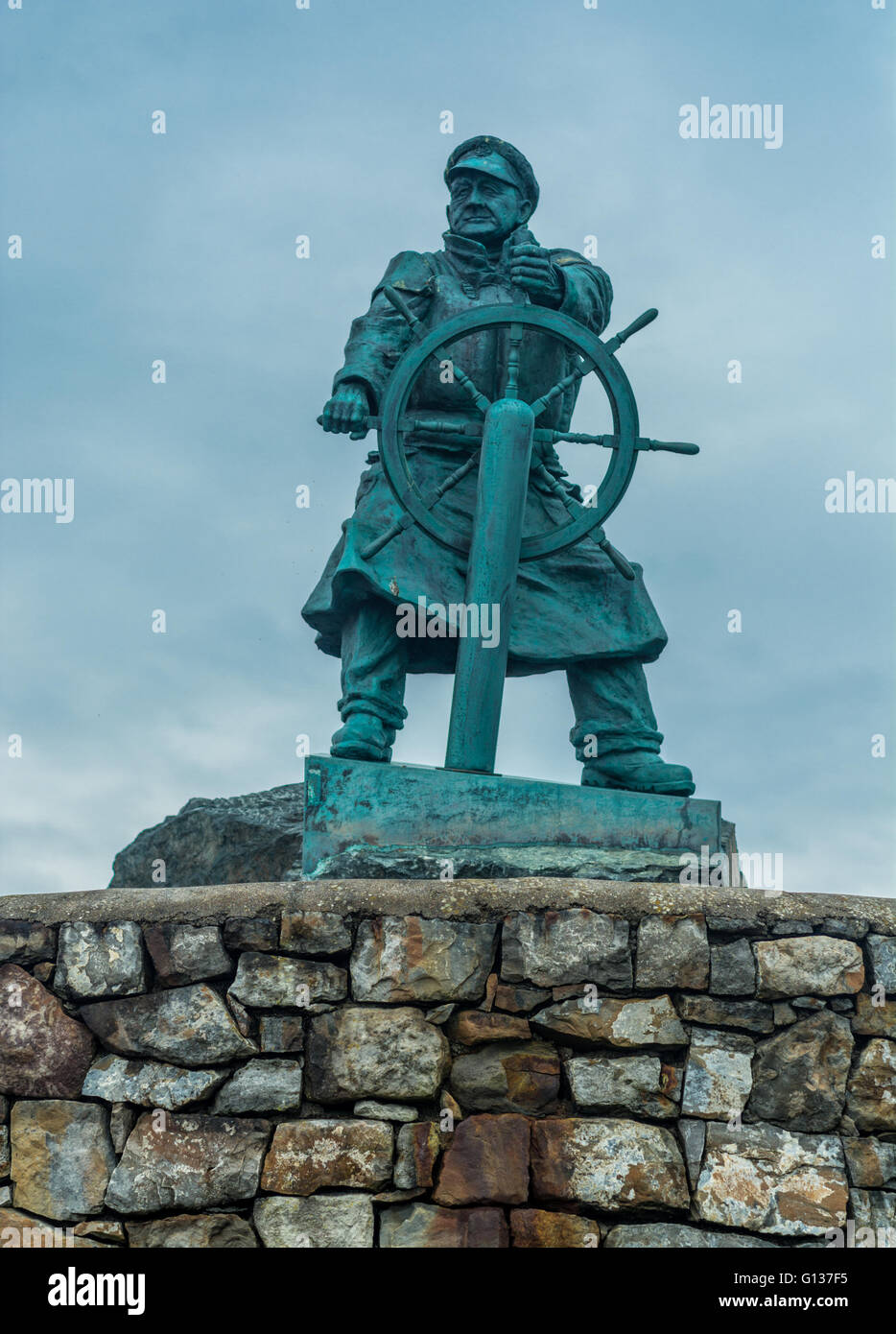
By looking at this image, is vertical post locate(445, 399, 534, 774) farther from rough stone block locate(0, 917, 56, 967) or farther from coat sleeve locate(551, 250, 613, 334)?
rough stone block locate(0, 917, 56, 967)

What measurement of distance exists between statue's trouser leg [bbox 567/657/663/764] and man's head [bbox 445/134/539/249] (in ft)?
4.98

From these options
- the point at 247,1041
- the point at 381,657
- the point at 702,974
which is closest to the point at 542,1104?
the point at 702,974

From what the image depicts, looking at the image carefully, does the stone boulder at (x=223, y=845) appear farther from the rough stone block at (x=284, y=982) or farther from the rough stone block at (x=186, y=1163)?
the rough stone block at (x=186, y=1163)

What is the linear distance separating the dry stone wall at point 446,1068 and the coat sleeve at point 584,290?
1.99 meters

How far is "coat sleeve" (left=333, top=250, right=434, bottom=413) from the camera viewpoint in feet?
15.4

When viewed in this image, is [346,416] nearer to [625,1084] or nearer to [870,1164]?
[625,1084]

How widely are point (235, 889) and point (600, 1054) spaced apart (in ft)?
3.34

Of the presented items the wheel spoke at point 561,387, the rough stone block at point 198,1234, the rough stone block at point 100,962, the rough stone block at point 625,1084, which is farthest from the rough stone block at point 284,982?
the wheel spoke at point 561,387

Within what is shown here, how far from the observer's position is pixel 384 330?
15.8ft

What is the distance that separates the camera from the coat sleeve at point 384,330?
4707 millimetres

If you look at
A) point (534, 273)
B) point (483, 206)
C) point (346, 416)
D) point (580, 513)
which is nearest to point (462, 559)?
point (580, 513)

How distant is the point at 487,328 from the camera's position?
4652 mm
